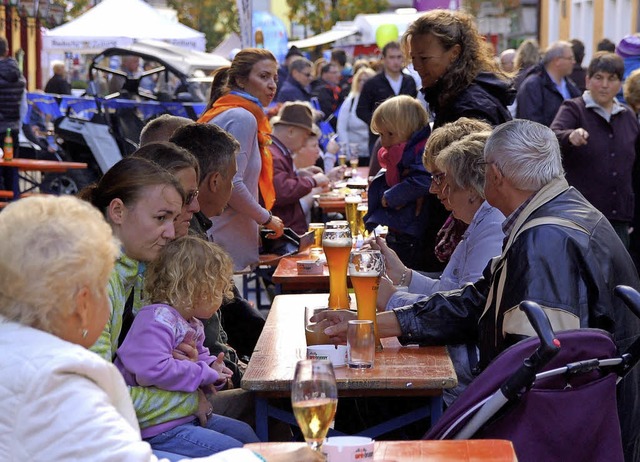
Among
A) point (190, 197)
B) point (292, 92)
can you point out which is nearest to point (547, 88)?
point (292, 92)

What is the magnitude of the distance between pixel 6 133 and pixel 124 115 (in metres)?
2.18

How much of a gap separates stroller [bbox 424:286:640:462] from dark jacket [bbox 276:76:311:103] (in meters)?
11.8

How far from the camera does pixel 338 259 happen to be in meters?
4.10

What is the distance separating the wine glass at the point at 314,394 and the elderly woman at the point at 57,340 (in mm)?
348

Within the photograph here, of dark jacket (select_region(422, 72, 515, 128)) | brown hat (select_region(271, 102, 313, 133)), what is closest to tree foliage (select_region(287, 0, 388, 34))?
brown hat (select_region(271, 102, 313, 133))

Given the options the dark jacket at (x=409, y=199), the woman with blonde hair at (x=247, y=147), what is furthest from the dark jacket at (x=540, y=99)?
the dark jacket at (x=409, y=199)

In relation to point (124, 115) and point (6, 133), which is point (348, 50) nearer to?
point (124, 115)

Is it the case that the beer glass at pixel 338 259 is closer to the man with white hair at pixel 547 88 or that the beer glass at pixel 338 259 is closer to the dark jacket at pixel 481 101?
the dark jacket at pixel 481 101

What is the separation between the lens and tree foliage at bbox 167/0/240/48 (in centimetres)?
4450

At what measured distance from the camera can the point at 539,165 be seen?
369cm

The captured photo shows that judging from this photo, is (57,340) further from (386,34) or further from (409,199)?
(386,34)

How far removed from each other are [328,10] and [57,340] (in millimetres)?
41274

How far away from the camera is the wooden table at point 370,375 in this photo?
11.1 feet

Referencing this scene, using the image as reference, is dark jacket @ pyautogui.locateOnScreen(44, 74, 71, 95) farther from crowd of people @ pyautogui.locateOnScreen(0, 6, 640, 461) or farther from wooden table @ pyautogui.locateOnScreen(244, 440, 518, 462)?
wooden table @ pyautogui.locateOnScreen(244, 440, 518, 462)
